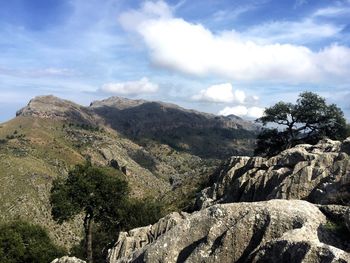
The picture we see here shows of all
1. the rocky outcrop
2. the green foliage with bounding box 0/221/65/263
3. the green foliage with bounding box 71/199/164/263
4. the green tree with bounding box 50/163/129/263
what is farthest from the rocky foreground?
the green foliage with bounding box 71/199/164/263

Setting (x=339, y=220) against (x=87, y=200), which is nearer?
(x=339, y=220)

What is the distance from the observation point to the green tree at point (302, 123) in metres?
78.6

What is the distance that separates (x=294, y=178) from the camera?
3131 centimetres

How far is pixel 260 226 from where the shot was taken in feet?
50.0

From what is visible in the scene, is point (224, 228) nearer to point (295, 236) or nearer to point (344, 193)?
point (295, 236)

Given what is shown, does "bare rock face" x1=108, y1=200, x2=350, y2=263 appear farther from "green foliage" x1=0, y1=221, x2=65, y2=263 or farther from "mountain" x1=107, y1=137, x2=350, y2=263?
"green foliage" x1=0, y1=221, x2=65, y2=263

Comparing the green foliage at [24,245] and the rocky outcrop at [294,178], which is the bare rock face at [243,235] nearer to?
the rocky outcrop at [294,178]

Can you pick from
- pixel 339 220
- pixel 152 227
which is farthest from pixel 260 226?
pixel 152 227

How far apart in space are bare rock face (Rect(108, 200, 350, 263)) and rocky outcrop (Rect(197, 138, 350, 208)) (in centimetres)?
605

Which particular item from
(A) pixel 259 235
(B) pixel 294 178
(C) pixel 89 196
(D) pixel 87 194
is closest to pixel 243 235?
(A) pixel 259 235

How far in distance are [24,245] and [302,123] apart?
5801 cm

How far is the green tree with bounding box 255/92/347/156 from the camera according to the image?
78562mm

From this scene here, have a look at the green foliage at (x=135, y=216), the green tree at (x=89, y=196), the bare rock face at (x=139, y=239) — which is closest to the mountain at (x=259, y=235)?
the bare rock face at (x=139, y=239)

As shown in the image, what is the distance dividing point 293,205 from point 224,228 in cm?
314
